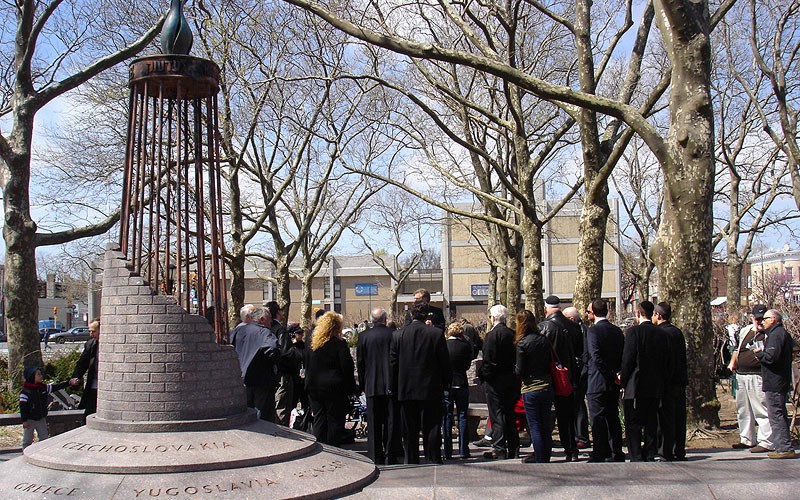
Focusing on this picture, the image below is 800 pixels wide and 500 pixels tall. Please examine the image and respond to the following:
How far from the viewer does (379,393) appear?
904cm

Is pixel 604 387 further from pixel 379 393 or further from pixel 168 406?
pixel 168 406

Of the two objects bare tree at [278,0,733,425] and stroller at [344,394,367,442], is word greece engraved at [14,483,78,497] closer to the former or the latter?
stroller at [344,394,367,442]

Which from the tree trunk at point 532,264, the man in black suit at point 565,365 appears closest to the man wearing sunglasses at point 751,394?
the man in black suit at point 565,365

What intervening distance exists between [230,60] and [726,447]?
15.6 meters

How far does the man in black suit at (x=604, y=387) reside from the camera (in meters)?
8.78

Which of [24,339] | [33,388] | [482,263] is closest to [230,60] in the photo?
[24,339]

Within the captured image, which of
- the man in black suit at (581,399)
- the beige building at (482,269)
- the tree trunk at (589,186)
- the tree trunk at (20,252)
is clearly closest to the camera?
the man in black suit at (581,399)

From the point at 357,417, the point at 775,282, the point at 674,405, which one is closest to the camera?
the point at 674,405

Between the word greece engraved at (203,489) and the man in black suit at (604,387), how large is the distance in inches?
158

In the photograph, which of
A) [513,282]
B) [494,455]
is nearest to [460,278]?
[513,282]

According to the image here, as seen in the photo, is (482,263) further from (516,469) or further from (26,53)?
(516,469)

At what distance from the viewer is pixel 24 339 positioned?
15.2 metres

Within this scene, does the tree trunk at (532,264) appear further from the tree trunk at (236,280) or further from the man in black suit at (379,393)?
the man in black suit at (379,393)

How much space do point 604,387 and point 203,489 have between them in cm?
460
